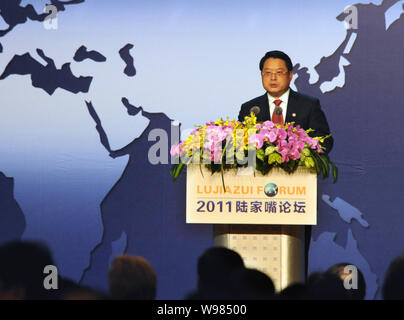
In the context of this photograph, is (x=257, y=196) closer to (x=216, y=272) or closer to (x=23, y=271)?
(x=216, y=272)

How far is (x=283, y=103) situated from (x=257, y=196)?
1.61m

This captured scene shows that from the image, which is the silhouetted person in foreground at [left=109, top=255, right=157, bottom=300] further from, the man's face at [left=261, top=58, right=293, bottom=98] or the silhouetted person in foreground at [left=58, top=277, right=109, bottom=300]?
the man's face at [left=261, top=58, right=293, bottom=98]

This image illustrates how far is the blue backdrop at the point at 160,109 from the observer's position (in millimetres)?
5383

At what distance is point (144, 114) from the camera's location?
220 inches

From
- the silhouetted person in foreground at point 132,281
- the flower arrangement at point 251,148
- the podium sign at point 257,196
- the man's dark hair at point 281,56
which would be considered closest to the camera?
the silhouetted person in foreground at point 132,281

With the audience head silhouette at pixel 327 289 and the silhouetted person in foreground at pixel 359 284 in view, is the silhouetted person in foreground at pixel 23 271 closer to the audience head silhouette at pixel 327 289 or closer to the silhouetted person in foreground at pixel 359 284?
the audience head silhouette at pixel 327 289

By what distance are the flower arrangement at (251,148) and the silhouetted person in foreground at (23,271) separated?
5.24ft

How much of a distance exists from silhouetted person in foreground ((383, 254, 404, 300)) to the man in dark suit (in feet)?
9.23

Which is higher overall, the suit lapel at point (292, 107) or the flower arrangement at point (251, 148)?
the suit lapel at point (292, 107)

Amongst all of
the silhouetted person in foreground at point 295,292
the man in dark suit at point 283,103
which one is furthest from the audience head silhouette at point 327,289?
the man in dark suit at point 283,103

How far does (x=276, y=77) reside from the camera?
5465 mm

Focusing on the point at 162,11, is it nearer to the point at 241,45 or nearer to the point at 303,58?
the point at 241,45

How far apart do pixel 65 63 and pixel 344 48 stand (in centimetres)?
208

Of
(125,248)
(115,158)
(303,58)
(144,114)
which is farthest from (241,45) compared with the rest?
(125,248)
